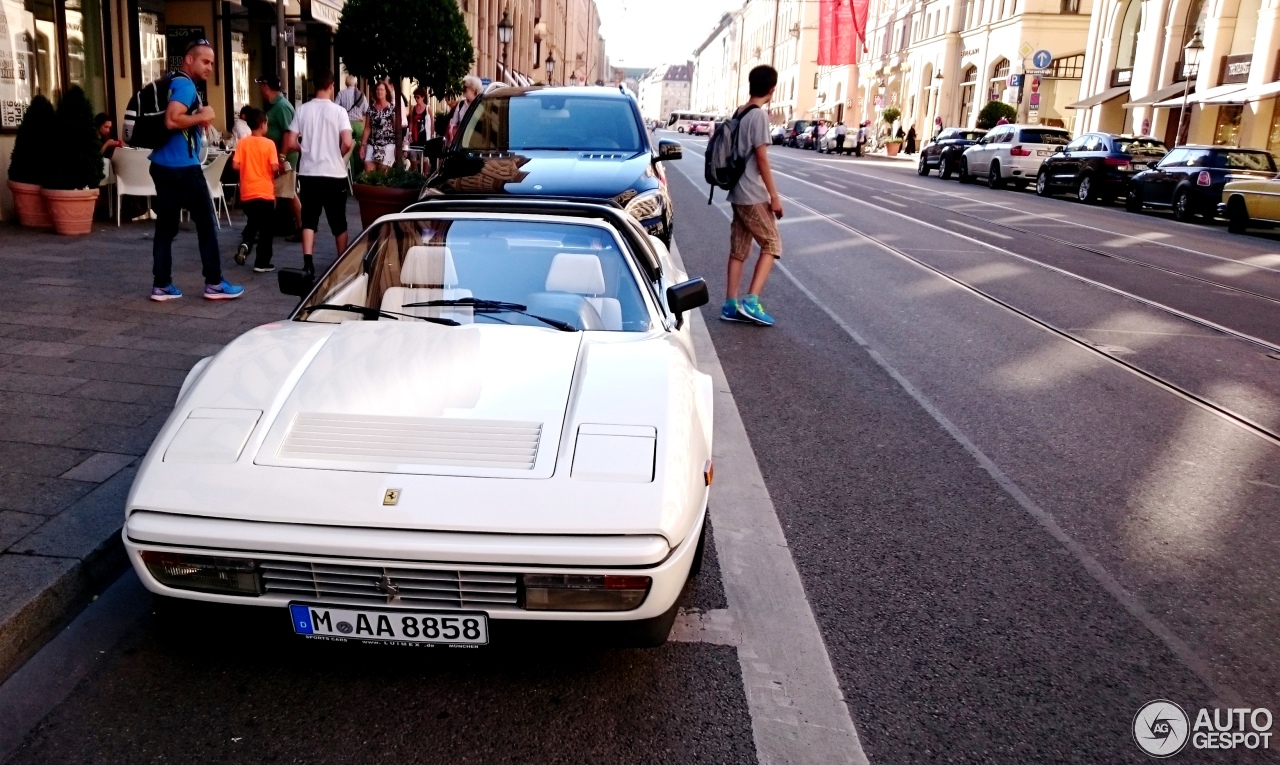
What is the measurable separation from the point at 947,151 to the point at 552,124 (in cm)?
2733

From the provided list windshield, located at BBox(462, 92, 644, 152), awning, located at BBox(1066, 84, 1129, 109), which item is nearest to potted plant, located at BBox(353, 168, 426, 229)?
windshield, located at BBox(462, 92, 644, 152)

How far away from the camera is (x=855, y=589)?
11.8 feet

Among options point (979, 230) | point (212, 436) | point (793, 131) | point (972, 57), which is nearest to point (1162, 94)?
point (972, 57)

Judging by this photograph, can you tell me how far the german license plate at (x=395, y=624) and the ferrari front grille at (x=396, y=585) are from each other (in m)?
0.02

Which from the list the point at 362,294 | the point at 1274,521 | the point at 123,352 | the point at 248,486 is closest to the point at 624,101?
the point at 123,352

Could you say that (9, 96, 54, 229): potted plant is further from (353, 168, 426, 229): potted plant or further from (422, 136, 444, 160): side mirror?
(422, 136, 444, 160): side mirror

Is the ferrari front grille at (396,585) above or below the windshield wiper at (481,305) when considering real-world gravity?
below

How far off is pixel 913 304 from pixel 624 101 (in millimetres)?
3246

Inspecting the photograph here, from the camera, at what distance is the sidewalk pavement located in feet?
11.0

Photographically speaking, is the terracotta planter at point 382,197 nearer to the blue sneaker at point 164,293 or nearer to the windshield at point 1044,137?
the blue sneaker at point 164,293

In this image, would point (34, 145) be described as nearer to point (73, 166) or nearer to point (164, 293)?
point (73, 166)

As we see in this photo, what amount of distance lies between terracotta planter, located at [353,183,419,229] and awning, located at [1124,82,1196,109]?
34022 mm

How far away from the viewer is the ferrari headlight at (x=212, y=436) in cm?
287

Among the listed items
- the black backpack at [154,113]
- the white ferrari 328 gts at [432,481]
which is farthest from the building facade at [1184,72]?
the white ferrari 328 gts at [432,481]
